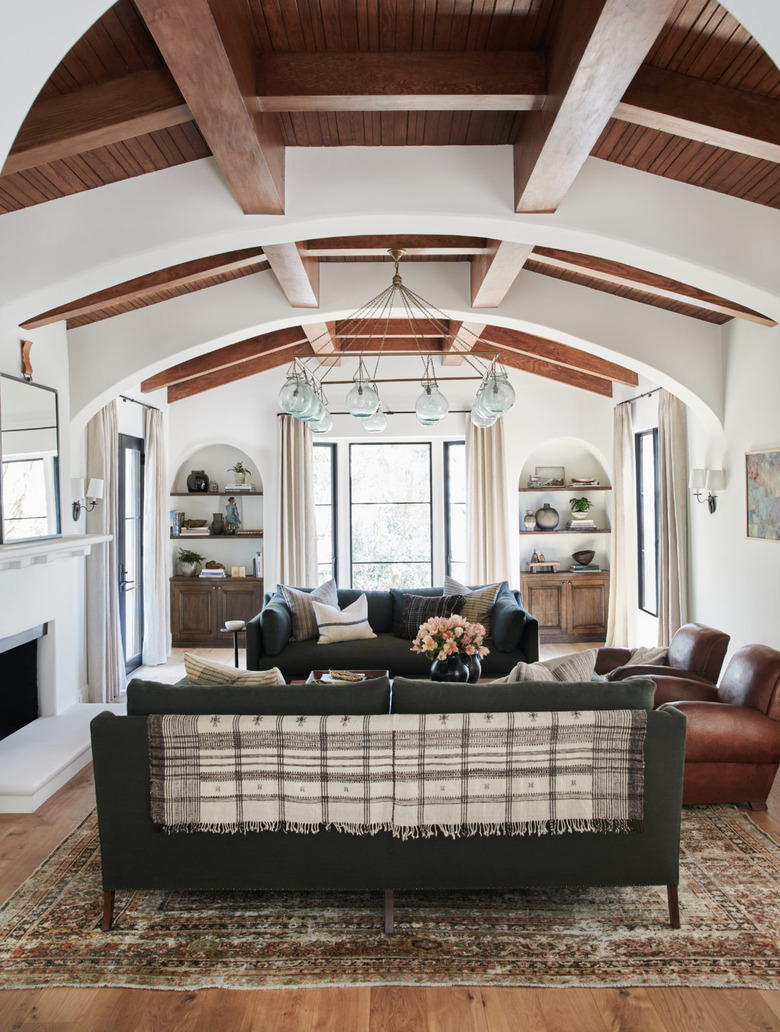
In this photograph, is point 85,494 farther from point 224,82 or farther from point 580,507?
point 580,507

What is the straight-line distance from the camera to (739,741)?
11.4 ft

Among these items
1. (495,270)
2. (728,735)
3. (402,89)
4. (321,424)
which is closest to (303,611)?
(321,424)

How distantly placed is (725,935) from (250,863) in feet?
5.65

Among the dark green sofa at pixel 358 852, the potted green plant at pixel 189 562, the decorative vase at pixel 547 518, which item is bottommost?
the dark green sofa at pixel 358 852

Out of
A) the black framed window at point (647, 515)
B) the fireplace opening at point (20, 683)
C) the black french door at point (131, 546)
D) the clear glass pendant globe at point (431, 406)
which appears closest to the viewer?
the clear glass pendant globe at point (431, 406)

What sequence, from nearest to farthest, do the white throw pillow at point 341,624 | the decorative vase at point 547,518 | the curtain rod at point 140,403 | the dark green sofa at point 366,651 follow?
the dark green sofa at point 366,651 → the white throw pillow at point 341,624 → the curtain rod at point 140,403 → the decorative vase at point 547,518

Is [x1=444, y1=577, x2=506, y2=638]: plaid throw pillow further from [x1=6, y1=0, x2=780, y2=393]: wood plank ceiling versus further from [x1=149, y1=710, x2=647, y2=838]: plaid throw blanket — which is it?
[x1=6, y1=0, x2=780, y2=393]: wood plank ceiling

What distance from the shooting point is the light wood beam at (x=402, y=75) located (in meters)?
2.63

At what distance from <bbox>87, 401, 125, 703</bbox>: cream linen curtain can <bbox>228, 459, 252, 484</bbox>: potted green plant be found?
2234 mm

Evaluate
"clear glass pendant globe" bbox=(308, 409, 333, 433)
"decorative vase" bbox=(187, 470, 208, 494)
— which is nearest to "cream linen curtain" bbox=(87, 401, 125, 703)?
"clear glass pendant globe" bbox=(308, 409, 333, 433)

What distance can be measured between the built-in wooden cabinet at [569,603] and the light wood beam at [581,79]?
527cm

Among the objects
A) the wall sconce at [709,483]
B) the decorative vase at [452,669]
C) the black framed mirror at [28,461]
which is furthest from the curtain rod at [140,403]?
the wall sconce at [709,483]

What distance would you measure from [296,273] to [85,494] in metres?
2.40

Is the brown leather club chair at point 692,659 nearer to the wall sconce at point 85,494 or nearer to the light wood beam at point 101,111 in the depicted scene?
the light wood beam at point 101,111
